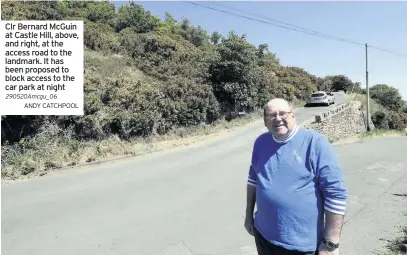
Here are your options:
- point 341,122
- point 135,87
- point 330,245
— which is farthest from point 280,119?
point 341,122

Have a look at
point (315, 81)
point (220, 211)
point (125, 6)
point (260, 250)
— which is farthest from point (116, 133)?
point (315, 81)

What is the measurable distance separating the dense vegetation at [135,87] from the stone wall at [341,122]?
12.1ft

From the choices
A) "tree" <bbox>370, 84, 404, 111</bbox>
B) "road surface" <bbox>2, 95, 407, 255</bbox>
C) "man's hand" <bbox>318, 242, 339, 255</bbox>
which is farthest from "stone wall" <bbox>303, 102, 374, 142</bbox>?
"tree" <bbox>370, 84, 404, 111</bbox>

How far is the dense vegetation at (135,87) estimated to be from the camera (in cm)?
1147

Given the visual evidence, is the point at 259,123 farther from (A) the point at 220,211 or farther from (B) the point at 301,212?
(B) the point at 301,212

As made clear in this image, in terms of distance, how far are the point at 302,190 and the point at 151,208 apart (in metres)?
5.14

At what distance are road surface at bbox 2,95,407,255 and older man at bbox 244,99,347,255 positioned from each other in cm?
276

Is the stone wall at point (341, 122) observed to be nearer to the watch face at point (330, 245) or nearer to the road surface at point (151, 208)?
the road surface at point (151, 208)

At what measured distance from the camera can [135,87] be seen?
15.5 m

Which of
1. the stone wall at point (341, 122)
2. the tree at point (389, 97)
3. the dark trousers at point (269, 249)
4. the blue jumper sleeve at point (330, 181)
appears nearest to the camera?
the blue jumper sleeve at point (330, 181)

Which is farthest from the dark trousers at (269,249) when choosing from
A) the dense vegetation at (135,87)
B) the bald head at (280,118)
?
the dense vegetation at (135,87)

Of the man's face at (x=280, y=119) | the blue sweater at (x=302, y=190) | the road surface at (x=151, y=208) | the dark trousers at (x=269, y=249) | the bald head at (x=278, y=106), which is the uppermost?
the bald head at (x=278, y=106)

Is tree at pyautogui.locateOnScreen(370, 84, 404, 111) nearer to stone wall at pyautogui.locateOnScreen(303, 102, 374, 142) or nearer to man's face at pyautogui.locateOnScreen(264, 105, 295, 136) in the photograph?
stone wall at pyautogui.locateOnScreen(303, 102, 374, 142)

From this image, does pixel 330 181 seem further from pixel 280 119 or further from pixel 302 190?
pixel 280 119
